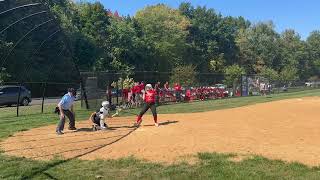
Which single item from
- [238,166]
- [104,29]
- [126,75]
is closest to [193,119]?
[238,166]

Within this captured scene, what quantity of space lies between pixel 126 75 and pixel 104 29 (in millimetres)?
29547

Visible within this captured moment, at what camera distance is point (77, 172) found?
974cm

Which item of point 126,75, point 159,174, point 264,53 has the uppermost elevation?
point 264,53

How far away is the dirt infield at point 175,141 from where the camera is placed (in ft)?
38.3

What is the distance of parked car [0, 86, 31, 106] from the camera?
113 feet

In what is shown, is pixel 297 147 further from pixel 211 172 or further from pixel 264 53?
pixel 264 53

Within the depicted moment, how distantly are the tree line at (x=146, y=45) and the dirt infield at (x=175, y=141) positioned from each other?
37.2ft

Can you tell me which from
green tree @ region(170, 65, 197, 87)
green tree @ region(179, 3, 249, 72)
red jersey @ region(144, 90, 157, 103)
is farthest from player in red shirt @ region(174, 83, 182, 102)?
green tree @ region(179, 3, 249, 72)

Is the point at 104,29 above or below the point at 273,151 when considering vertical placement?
above

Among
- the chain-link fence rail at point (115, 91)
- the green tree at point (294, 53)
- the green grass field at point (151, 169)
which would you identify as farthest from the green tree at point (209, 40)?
the green grass field at point (151, 169)

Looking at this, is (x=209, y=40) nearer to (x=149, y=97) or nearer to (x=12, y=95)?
(x=12, y=95)

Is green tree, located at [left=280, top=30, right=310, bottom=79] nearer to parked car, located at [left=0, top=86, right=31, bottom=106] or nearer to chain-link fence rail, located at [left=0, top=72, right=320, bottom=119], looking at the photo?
chain-link fence rail, located at [left=0, top=72, right=320, bottom=119]

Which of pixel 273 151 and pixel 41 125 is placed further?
pixel 41 125

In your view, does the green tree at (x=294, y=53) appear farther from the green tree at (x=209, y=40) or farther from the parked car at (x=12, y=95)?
the parked car at (x=12, y=95)
